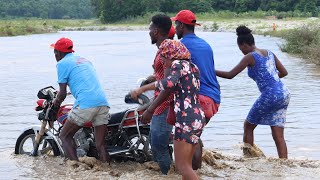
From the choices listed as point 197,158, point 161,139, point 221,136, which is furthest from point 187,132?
point 221,136

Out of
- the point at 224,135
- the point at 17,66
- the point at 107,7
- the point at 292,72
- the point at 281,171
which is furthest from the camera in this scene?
the point at 107,7

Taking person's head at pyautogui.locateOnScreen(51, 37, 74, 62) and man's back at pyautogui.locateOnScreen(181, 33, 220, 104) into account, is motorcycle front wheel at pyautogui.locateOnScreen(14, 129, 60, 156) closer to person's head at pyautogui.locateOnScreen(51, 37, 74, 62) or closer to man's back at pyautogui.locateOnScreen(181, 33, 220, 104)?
person's head at pyautogui.locateOnScreen(51, 37, 74, 62)

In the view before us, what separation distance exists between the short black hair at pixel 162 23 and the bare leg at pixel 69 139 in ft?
5.44

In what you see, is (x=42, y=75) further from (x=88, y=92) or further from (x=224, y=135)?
(x=88, y=92)

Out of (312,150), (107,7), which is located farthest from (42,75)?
(107,7)

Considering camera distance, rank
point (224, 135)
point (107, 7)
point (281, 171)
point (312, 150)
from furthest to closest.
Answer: point (107, 7) → point (224, 135) → point (312, 150) → point (281, 171)

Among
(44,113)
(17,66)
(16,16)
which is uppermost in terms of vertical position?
(44,113)

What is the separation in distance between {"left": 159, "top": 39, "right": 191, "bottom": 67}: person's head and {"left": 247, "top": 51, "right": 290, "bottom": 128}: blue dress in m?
1.72

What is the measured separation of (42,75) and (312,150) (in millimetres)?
15789

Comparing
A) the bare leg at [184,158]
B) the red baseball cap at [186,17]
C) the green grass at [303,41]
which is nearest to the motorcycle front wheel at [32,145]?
the red baseball cap at [186,17]

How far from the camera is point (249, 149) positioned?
8391mm

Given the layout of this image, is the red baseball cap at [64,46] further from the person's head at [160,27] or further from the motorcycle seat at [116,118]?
the person's head at [160,27]

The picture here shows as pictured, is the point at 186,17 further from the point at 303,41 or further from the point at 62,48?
the point at 303,41

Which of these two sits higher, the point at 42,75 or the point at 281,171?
the point at 281,171
